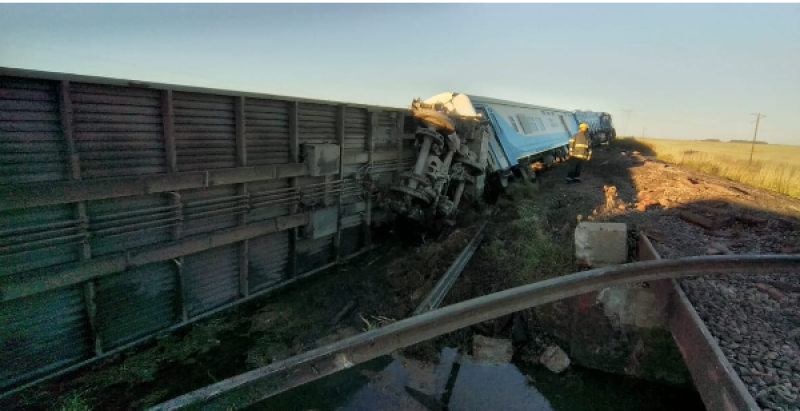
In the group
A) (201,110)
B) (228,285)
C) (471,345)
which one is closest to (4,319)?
(228,285)

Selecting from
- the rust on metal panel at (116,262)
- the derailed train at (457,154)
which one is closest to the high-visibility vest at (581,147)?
the derailed train at (457,154)

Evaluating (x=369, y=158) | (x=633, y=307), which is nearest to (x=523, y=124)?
(x=369, y=158)

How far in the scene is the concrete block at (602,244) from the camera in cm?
534

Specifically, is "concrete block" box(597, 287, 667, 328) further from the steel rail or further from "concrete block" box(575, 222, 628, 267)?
the steel rail

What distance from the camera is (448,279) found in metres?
6.20

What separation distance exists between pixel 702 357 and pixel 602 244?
2193mm

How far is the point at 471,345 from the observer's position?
541 centimetres

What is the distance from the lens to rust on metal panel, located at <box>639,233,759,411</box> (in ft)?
8.91

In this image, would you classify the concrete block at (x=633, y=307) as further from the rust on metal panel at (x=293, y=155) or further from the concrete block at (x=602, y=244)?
the rust on metal panel at (x=293, y=155)

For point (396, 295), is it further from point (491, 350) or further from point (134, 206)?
point (134, 206)

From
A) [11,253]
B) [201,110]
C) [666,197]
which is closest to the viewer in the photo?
[11,253]

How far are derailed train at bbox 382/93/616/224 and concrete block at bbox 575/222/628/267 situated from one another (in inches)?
131

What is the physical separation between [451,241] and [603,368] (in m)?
3.11

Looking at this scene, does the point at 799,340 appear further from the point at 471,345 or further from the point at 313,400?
the point at 313,400
